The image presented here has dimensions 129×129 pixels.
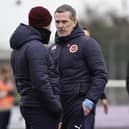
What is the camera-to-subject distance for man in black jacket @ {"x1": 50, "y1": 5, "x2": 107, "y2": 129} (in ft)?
28.1

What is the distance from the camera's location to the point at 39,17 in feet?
26.9

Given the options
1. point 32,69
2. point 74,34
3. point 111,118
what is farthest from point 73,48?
point 111,118

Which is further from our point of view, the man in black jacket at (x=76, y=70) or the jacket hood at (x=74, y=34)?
the jacket hood at (x=74, y=34)

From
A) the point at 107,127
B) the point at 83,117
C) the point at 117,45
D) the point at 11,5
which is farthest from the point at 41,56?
the point at 117,45

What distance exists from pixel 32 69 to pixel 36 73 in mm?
57

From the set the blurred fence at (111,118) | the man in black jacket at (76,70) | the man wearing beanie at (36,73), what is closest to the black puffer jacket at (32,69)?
the man wearing beanie at (36,73)

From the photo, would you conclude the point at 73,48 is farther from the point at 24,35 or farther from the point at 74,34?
the point at 24,35

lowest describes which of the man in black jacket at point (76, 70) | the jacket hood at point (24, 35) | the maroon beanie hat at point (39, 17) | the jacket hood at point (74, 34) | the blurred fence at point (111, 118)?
the blurred fence at point (111, 118)

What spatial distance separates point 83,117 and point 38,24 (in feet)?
3.81

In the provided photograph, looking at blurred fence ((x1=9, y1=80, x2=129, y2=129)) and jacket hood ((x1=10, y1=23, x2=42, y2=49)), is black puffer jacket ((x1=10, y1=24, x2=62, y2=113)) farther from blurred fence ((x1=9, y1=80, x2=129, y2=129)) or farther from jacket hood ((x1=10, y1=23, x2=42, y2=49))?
blurred fence ((x1=9, y1=80, x2=129, y2=129))

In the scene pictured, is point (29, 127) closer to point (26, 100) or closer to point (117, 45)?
point (26, 100)

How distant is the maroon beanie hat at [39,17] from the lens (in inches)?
323

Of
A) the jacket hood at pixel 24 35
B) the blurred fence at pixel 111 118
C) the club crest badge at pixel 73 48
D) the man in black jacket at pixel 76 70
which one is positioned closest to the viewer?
the jacket hood at pixel 24 35

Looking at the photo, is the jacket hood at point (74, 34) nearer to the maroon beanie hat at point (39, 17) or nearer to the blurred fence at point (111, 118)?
the maroon beanie hat at point (39, 17)
